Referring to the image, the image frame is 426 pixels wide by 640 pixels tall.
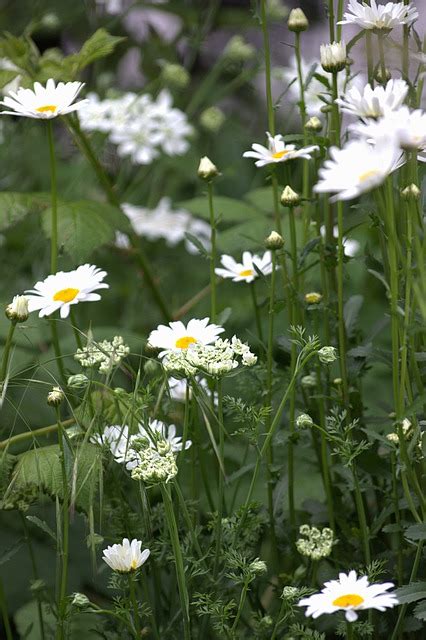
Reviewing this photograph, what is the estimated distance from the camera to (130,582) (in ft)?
2.70

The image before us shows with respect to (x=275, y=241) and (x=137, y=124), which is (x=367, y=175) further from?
(x=137, y=124)

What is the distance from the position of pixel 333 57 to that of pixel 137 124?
1.08 meters

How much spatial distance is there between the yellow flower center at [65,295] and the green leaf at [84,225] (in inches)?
9.1

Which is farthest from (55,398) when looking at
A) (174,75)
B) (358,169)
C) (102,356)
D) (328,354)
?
(174,75)

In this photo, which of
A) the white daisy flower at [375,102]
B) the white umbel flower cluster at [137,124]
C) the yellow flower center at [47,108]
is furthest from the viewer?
the white umbel flower cluster at [137,124]

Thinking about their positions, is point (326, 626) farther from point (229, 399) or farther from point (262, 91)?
point (262, 91)

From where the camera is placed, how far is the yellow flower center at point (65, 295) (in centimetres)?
92

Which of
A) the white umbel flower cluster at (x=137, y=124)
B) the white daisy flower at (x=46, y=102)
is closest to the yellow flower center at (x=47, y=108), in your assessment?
the white daisy flower at (x=46, y=102)

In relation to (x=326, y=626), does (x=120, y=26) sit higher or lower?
higher

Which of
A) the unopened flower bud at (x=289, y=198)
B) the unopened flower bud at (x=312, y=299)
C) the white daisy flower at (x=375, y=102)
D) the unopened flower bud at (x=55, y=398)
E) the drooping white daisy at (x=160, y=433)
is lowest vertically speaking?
the drooping white daisy at (x=160, y=433)

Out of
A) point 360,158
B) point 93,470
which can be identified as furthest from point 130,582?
point 360,158

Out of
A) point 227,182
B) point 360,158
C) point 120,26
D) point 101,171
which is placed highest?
point 120,26

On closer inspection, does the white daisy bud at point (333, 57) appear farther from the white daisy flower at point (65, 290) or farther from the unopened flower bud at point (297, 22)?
the white daisy flower at point (65, 290)

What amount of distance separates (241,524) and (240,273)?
348mm
